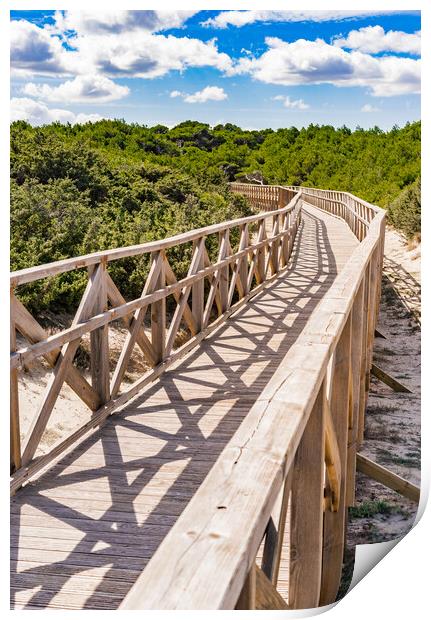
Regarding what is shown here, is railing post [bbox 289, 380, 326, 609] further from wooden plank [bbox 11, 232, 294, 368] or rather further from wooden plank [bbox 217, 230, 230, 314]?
wooden plank [bbox 217, 230, 230, 314]

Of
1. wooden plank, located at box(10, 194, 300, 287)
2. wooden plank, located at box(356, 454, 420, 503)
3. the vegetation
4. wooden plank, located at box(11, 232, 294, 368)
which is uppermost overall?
the vegetation

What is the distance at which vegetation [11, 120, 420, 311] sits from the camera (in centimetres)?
757

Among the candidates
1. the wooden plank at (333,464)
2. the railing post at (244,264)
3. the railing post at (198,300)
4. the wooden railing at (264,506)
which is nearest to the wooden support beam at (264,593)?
the wooden railing at (264,506)

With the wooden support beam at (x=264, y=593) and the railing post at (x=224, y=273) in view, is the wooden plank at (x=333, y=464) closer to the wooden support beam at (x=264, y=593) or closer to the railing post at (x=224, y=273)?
the wooden support beam at (x=264, y=593)

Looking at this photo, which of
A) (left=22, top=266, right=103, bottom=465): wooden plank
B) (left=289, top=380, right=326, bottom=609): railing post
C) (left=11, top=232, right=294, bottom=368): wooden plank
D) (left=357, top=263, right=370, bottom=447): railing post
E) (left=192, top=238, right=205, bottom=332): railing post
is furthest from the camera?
A: (left=192, top=238, right=205, bottom=332): railing post

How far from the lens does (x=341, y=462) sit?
2619 mm

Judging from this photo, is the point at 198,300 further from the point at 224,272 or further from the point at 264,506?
the point at 264,506

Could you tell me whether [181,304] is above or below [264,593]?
above

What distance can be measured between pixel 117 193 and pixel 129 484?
9077mm

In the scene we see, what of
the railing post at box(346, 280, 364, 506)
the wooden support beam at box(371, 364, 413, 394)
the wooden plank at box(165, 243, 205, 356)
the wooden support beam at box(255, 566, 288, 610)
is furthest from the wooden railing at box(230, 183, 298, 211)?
the wooden support beam at box(255, 566, 288, 610)

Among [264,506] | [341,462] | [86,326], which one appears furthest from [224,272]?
[264,506]

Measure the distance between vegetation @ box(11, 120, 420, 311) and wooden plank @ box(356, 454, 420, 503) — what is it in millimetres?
3377
